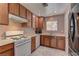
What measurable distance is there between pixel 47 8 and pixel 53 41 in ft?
2.23

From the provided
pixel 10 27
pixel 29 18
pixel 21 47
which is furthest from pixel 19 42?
pixel 29 18

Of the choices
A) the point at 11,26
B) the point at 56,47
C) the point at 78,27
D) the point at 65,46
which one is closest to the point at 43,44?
the point at 56,47

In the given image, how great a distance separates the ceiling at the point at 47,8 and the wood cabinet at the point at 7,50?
80cm

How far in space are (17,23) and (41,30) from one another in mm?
560

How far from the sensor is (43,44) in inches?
82.1

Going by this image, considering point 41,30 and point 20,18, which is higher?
point 20,18

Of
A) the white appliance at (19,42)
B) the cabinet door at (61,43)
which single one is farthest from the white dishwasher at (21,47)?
the cabinet door at (61,43)

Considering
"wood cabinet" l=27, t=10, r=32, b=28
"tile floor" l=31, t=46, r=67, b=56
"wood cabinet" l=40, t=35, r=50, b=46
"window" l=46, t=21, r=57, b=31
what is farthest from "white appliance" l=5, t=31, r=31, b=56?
"window" l=46, t=21, r=57, b=31

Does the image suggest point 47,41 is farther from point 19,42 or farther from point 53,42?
point 19,42

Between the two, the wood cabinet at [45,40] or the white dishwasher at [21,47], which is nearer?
the white dishwasher at [21,47]

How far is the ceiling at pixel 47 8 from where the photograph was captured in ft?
5.68

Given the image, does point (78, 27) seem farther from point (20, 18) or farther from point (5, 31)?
point (5, 31)

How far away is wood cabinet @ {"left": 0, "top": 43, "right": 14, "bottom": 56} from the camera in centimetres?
159

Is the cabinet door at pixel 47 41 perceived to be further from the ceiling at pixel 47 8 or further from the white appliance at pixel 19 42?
the ceiling at pixel 47 8
